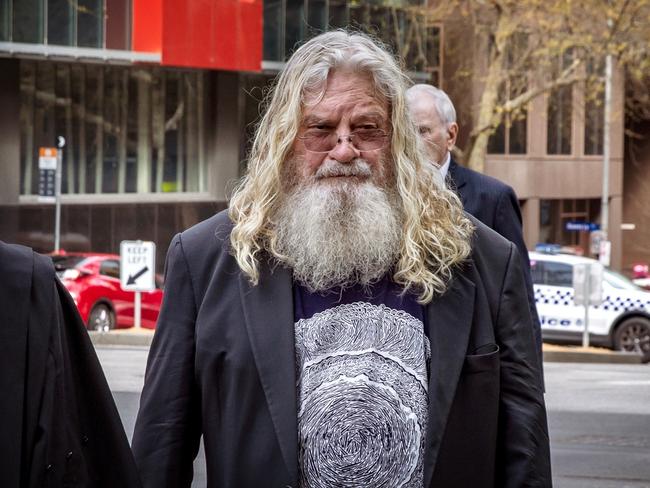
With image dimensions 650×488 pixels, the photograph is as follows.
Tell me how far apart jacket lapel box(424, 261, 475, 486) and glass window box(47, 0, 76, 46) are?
30.8 meters

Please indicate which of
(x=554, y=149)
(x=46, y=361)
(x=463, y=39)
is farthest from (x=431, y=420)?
(x=554, y=149)

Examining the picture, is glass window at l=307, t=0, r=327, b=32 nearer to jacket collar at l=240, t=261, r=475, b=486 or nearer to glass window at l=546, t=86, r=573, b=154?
glass window at l=546, t=86, r=573, b=154

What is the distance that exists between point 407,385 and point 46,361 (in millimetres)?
930

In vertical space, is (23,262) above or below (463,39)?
below

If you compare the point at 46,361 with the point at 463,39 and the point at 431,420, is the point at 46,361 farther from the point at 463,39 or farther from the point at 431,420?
the point at 463,39

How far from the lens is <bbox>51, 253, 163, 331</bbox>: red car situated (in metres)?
22.2

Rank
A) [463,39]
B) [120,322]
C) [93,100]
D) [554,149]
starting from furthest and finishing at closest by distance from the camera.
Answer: [554,149]
[463,39]
[93,100]
[120,322]

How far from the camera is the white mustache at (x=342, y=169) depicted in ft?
11.3

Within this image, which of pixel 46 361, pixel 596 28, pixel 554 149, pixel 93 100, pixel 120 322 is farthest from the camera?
pixel 554 149

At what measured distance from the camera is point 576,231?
54.0 m

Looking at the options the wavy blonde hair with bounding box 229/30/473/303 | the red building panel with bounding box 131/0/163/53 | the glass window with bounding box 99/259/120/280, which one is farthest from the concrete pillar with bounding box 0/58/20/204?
the wavy blonde hair with bounding box 229/30/473/303

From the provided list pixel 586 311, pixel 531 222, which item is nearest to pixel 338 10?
pixel 531 222

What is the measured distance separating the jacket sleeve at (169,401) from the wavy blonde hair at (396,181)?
0.68 ft

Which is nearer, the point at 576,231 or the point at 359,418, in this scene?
the point at 359,418
